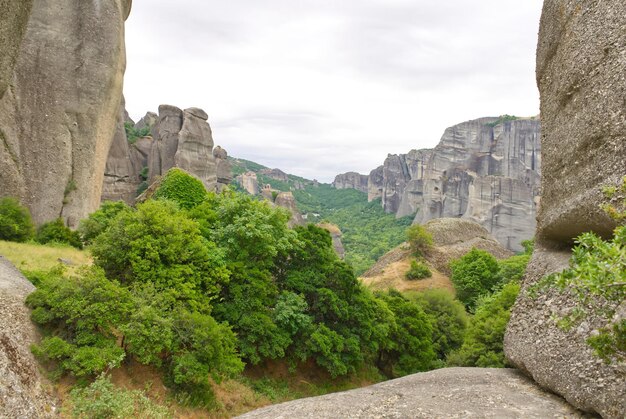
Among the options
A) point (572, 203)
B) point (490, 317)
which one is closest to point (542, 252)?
point (572, 203)

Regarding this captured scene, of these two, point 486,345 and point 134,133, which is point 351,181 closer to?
point 134,133

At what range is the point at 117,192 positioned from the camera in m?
47.5

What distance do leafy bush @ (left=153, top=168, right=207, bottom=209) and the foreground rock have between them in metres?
22.0

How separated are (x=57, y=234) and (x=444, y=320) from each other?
27.3m

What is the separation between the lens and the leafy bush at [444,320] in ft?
92.7

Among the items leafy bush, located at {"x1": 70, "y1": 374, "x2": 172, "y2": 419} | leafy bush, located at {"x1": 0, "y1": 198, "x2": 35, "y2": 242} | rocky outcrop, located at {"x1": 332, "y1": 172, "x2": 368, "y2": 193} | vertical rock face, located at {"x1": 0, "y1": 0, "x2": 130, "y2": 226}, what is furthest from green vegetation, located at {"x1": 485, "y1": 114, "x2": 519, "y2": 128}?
leafy bush, located at {"x1": 70, "y1": 374, "x2": 172, "y2": 419}

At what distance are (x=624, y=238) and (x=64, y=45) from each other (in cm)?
3479

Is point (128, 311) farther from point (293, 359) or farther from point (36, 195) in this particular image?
point (36, 195)

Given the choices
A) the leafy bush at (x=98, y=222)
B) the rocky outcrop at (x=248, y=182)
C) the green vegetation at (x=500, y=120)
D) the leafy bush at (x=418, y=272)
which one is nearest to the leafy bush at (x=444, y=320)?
the leafy bush at (x=418, y=272)

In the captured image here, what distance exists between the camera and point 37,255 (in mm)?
21859

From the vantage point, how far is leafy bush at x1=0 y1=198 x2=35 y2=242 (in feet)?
80.8

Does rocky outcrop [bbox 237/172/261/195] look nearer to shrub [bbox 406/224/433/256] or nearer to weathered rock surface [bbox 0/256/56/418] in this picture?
shrub [bbox 406/224/433/256]

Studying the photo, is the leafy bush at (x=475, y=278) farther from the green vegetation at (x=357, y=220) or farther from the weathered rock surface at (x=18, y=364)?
the weathered rock surface at (x=18, y=364)

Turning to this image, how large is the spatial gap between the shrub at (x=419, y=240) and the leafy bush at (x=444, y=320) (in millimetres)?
19307
